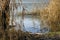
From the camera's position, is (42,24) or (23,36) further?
(42,24)

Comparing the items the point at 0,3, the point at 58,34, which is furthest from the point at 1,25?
the point at 58,34

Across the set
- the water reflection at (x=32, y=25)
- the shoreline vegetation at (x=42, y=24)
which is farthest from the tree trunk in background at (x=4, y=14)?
the water reflection at (x=32, y=25)

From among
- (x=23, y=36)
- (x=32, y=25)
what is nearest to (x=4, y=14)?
(x=23, y=36)

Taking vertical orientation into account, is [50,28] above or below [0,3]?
below

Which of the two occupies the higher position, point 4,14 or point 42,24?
point 4,14

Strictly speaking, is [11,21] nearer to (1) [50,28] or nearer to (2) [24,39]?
(2) [24,39]

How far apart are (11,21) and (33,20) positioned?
0.47m

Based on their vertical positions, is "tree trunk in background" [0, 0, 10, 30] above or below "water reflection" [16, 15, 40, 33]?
above

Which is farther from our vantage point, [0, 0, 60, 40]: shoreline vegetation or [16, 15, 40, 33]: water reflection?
[16, 15, 40, 33]: water reflection

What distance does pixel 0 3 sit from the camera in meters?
2.18

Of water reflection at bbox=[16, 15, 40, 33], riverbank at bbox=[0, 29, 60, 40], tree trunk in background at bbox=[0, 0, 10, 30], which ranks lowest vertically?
riverbank at bbox=[0, 29, 60, 40]

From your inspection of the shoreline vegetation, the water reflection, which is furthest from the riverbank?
the water reflection

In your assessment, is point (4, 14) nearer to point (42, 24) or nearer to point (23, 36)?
point (23, 36)

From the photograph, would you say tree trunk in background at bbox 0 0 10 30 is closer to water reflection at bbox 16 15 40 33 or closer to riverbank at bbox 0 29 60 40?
riverbank at bbox 0 29 60 40
